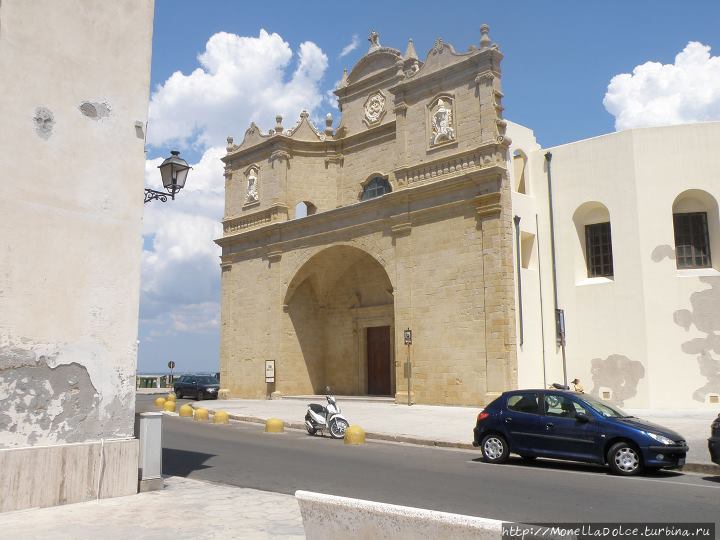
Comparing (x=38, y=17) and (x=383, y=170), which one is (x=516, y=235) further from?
(x=38, y=17)

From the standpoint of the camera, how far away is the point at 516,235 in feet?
66.8

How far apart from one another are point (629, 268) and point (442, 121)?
25.7ft

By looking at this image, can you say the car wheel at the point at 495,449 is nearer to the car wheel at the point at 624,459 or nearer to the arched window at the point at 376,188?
the car wheel at the point at 624,459

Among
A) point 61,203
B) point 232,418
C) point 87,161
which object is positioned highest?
point 87,161

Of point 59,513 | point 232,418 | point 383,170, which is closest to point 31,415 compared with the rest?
point 59,513

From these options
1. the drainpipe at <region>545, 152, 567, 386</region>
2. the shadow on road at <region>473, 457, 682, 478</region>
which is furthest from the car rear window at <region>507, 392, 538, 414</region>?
the drainpipe at <region>545, 152, 567, 386</region>

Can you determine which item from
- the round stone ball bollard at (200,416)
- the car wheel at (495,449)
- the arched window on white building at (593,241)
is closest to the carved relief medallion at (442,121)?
the arched window on white building at (593,241)

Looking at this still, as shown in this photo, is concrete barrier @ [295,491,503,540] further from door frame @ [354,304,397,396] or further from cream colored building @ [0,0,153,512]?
door frame @ [354,304,397,396]

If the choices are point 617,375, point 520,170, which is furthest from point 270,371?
point 617,375

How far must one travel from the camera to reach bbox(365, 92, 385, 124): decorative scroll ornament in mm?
27758

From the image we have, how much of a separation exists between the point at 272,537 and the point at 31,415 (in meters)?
3.05

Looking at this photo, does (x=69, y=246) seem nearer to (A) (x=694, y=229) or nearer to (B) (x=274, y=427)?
(B) (x=274, y=427)

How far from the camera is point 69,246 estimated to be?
721cm

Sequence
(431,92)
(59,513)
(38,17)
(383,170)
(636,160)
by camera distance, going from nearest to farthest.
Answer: (59,513) → (38,17) → (636,160) → (431,92) → (383,170)
